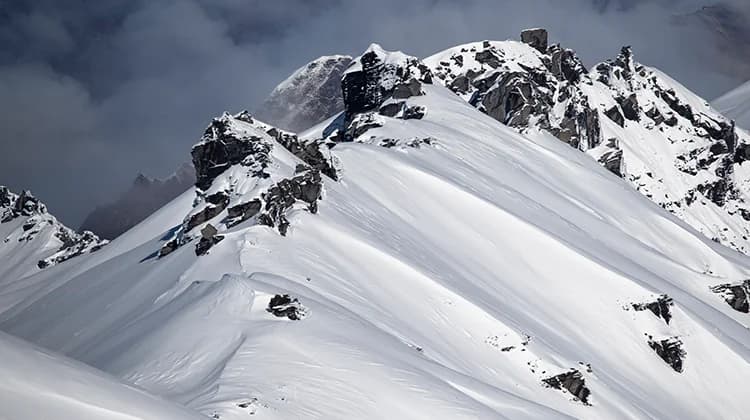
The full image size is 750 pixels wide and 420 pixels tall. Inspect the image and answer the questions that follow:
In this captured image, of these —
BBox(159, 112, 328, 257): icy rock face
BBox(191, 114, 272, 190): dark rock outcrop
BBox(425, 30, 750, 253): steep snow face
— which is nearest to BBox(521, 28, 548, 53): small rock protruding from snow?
BBox(425, 30, 750, 253): steep snow face

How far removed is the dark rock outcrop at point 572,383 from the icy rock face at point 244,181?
617 inches

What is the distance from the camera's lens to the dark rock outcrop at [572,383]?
35.5 meters

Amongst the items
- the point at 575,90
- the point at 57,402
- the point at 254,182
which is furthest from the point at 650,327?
the point at 575,90

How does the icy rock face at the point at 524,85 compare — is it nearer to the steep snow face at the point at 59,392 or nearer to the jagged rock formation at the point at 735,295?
the jagged rock formation at the point at 735,295

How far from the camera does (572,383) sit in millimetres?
35656

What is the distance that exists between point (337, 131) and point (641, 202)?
3967 cm

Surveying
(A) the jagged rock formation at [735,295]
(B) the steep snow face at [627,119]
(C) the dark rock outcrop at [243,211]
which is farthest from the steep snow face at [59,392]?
(B) the steep snow face at [627,119]

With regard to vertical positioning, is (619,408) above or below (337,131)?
below

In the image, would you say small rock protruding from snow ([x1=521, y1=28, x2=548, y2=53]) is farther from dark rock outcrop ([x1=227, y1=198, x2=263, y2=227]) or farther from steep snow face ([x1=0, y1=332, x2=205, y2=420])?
steep snow face ([x1=0, y1=332, x2=205, y2=420])

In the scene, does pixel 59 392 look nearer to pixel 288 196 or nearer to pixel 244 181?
pixel 288 196

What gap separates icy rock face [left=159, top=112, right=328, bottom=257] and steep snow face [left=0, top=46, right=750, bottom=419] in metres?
0.15

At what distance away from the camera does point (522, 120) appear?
104438mm

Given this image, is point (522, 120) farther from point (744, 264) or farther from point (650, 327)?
point (650, 327)

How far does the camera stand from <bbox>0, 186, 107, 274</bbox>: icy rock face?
10362cm
